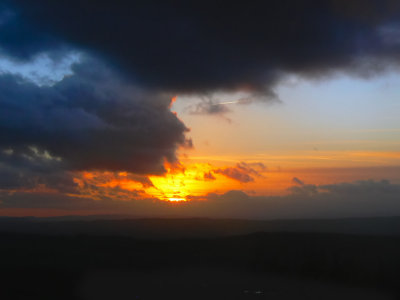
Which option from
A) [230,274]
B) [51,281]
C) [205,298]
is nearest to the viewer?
[205,298]

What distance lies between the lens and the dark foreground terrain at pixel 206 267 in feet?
341

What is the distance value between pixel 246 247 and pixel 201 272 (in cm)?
4293

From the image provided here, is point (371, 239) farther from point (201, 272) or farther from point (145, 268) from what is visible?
point (145, 268)

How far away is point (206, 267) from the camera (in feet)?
462

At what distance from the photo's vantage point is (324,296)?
9944 centimetres

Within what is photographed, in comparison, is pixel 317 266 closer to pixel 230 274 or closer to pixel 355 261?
pixel 355 261

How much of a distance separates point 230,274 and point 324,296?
34987 millimetres

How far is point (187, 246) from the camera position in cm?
17450

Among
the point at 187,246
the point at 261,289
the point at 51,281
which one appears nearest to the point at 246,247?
the point at 187,246

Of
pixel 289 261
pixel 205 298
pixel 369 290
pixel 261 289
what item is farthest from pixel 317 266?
pixel 205 298

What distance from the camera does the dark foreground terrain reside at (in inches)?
4087

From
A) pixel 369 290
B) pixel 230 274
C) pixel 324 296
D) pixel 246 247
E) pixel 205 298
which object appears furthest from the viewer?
pixel 246 247

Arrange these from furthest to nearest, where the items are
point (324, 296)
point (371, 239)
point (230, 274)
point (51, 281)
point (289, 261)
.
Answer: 1. point (371, 239)
2. point (289, 261)
3. point (230, 274)
4. point (51, 281)
5. point (324, 296)

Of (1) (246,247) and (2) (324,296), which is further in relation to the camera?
(1) (246,247)
